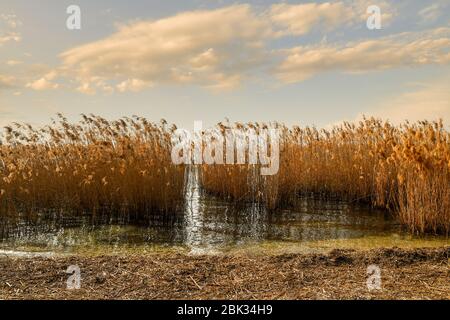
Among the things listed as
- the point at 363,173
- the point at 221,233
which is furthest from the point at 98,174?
the point at 363,173

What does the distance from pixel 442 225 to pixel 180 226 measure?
4.21m

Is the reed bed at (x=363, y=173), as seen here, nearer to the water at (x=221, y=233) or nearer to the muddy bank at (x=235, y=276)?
the water at (x=221, y=233)

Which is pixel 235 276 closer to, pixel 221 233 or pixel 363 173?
pixel 221 233

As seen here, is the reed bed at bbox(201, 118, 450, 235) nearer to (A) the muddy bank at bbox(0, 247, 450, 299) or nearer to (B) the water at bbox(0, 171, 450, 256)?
(B) the water at bbox(0, 171, 450, 256)

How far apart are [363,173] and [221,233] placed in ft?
12.7

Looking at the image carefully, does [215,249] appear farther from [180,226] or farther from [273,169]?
[273,169]

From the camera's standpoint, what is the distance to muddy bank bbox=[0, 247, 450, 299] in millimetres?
4027

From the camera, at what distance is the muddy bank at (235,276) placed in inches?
159

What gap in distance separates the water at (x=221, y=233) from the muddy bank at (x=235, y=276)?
31.4 inches

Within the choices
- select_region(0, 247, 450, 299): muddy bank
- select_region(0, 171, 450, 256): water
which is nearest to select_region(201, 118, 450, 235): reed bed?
select_region(0, 171, 450, 256): water

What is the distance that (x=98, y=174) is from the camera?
8.33 metres

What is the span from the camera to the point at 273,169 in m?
9.34
